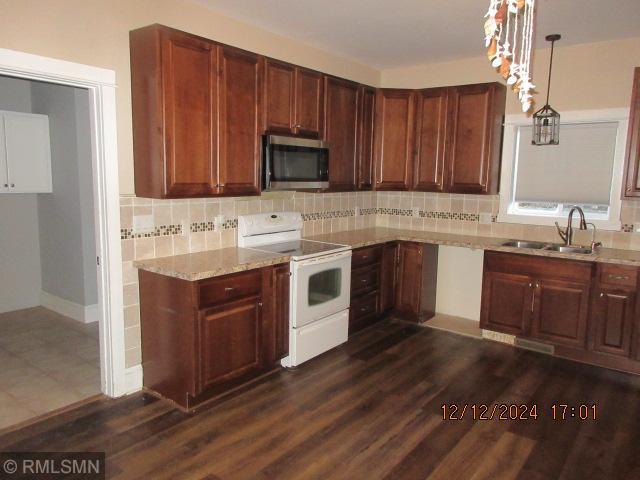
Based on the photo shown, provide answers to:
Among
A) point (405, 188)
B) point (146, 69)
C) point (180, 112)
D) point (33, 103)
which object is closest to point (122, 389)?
point (180, 112)

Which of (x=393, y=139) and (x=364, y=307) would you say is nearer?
(x=364, y=307)

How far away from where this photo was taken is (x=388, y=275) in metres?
4.53

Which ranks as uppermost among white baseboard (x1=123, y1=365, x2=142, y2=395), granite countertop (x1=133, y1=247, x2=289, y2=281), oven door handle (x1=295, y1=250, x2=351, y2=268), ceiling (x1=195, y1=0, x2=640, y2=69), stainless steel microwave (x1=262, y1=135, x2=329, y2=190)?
ceiling (x1=195, y1=0, x2=640, y2=69)

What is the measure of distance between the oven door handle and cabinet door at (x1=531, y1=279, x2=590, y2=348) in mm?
1609

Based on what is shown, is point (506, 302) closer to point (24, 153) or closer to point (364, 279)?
point (364, 279)

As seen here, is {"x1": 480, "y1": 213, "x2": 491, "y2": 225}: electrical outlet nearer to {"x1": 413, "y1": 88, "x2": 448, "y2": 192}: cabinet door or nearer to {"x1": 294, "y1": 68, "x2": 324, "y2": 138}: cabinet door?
{"x1": 413, "y1": 88, "x2": 448, "y2": 192}: cabinet door

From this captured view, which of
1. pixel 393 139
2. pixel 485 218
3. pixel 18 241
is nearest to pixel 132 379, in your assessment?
pixel 18 241

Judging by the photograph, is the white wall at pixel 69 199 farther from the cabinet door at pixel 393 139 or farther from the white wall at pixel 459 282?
the white wall at pixel 459 282

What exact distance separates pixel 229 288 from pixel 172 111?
1.13 metres

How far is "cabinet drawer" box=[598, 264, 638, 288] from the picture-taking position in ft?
11.3

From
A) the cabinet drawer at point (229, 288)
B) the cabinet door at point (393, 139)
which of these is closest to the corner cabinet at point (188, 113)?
the cabinet drawer at point (229, 288)

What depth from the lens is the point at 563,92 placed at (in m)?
4.05

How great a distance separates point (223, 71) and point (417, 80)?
251 centimetres

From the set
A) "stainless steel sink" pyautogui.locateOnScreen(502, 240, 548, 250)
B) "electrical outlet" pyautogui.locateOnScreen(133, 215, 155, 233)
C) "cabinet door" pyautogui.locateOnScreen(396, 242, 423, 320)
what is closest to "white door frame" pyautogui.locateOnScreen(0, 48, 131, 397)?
"electrical outlet" pyautogui.locateOnScreen(133, 215, 155, 233)
